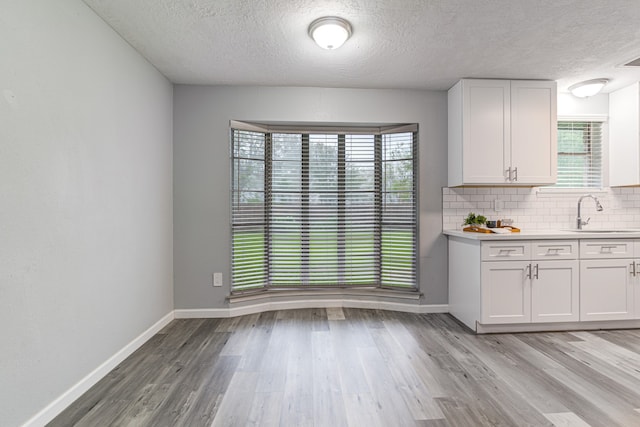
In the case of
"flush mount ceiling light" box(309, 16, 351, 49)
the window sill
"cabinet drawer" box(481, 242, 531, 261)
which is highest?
"flush mount ceiling light" box(309, 16, 351, 49)

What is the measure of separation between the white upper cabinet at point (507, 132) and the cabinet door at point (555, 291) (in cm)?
88

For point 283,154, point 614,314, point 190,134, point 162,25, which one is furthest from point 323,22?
point 614,314

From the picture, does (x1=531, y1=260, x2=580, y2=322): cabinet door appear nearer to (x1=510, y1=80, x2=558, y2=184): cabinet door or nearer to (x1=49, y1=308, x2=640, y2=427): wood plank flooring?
(x1=49, y1=308, x2=640, y2=427): wood plank flooring

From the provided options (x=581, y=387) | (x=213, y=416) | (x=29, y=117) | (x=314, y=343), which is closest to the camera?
(x=29, y=117)

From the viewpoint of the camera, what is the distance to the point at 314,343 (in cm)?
282

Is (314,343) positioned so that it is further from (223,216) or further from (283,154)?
(283,154)

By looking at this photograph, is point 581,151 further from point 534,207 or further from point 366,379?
point 366,379

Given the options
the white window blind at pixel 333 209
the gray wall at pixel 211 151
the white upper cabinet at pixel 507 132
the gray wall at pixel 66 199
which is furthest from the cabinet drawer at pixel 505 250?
the gray wall at pixel 66 199

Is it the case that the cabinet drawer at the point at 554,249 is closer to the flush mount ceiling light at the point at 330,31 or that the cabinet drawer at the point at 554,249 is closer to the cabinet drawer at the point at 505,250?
the cabinet drawer at the point at 505,250

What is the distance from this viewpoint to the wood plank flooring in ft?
5.96

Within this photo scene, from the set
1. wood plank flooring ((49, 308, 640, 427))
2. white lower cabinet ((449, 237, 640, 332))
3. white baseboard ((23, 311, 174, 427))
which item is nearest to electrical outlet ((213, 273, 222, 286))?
wood plank flooring ((49, 308, 640, 427))

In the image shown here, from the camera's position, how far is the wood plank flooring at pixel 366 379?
1816mm

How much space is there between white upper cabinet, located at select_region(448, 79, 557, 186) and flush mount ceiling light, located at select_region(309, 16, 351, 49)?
1.61 meters

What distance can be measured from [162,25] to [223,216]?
1815 mm
